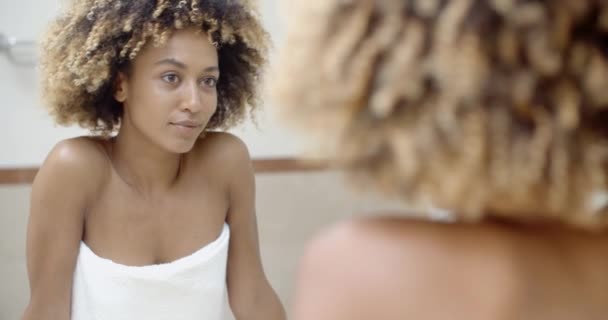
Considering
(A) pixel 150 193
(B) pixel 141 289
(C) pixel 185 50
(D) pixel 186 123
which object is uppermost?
(C) pixel 185 50

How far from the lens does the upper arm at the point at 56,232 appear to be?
1167 millimetres

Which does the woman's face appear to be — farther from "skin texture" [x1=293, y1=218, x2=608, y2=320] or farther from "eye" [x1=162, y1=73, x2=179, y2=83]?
"skin texture" [x1=293, y1=218, x2=608, y2=320]

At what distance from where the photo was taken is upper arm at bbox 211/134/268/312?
1294mm

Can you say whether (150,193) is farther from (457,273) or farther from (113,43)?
(457,273)

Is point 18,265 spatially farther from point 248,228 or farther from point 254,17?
point 254,17

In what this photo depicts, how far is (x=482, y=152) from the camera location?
1.70 feet

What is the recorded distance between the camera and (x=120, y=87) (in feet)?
4.11

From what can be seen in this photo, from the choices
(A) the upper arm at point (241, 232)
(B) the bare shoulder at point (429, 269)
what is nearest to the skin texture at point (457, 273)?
(B) the bare shoulder at point (429, 269)

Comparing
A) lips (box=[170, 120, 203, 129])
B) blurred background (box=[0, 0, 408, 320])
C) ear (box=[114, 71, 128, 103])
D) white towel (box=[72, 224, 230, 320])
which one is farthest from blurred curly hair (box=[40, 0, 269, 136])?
blurred background (box=[0, 0, 408, 320])

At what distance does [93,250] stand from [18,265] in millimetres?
894

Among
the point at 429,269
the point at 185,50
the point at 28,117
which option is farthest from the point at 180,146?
the point at 28,117

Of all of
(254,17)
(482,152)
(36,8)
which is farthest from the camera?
(36,8)

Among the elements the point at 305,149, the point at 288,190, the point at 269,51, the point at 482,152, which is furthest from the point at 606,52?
the point at 288,190

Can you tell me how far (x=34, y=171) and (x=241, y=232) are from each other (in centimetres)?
89
